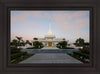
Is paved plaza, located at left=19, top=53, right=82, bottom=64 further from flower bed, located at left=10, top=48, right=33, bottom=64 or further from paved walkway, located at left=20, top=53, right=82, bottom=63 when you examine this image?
flower bed, located at left=10, top=48, right=33, bottom=64

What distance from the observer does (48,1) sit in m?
1.28

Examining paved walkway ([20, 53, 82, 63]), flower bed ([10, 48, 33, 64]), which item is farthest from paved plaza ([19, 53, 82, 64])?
flower bed ([10, 48, 33, 64])

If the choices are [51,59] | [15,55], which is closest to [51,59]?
[51,59]

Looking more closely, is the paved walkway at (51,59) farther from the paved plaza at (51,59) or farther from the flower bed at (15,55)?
the flower bed at (15,55)

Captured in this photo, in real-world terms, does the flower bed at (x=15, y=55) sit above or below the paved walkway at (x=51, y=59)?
above

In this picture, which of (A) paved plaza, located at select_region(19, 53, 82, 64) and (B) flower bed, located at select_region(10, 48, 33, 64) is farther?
(A) paved plaza, located at select_region(19, 53, 82, 64)

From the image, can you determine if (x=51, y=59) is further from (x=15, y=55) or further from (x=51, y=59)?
(x=15, y=55)

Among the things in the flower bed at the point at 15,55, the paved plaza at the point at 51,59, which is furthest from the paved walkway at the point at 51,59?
the flower bed at the point at 15,55

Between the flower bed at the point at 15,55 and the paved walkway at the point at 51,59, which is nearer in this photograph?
the flower bed at the point at 15,55
